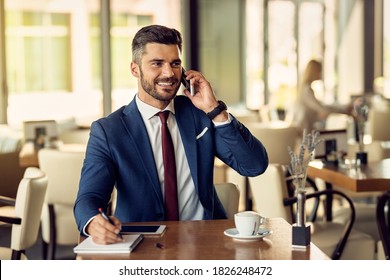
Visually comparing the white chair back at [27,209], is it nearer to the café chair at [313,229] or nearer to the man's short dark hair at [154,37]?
the man's short dark hair at [154,37]

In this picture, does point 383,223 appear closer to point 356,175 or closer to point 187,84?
point 356,175

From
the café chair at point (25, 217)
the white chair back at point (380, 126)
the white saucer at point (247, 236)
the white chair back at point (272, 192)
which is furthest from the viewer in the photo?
the white chair back at point (380, 126)

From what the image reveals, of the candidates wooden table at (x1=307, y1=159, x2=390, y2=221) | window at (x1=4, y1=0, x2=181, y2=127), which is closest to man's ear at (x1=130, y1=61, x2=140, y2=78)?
wooden table at (x1=307, y1=159, x2=390, y2=221)

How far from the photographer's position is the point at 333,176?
13.8 ft

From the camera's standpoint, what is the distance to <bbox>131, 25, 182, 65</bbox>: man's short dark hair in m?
2.71

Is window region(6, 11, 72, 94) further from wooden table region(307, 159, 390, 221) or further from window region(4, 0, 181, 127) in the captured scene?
wooden table region(307, 159, 390, 221)

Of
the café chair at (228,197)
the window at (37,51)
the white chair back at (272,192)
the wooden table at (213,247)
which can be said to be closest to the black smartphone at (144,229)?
the wooden table at (213,247)

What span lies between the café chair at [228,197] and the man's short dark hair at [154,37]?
70 centimetres

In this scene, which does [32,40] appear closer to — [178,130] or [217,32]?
[217,32]

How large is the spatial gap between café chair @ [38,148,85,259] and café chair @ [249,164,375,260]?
45.7 inches

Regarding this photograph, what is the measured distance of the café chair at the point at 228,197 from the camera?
10.4 ft

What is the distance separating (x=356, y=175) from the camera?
4.05 m

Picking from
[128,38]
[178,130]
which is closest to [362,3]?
[128,38]

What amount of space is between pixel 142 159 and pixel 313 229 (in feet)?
5.10
